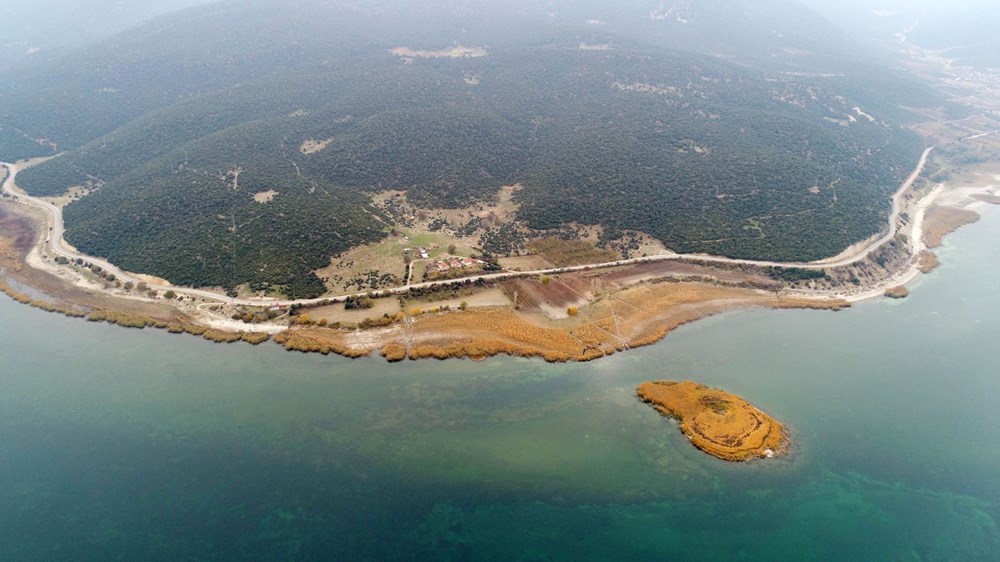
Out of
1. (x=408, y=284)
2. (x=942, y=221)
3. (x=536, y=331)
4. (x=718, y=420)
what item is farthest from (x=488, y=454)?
(x=942, y=221)

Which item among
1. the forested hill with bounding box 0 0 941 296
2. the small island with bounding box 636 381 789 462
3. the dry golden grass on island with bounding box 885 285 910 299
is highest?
the forested hill with bounding box 0 0 941 296

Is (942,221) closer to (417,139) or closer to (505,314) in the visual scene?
(505,314)

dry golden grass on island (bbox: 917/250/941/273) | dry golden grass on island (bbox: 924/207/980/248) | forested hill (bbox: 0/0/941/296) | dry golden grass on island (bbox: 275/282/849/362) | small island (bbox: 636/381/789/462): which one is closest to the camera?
small island (bbox: 636/381/789/462)

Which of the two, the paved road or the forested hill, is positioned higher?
the forested hill

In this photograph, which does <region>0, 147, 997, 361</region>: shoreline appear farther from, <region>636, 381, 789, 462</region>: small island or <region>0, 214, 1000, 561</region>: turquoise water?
<region>636, 381, 789, 462</region>: small island

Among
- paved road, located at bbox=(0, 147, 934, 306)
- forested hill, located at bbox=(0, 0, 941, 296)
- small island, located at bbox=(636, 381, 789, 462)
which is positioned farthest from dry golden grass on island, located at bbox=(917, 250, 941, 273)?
small island, located at bbox=(636, 381, 789, 462)

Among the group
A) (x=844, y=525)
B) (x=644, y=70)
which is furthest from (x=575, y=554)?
(x=644, y=70)
